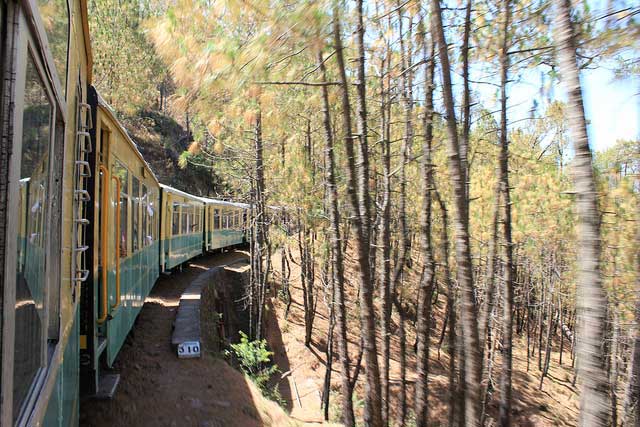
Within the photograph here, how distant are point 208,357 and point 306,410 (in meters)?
5.58

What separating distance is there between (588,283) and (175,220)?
13983mm

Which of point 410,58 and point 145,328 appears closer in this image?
point 410,58

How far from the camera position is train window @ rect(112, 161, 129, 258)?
5809 millimetres

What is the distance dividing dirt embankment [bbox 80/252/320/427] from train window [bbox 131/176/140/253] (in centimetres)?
170

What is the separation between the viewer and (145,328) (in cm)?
898

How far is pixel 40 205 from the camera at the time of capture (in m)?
1.81

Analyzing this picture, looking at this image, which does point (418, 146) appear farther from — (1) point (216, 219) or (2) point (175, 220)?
(1) point (216, 219)

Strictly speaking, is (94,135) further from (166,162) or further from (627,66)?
(166,162)

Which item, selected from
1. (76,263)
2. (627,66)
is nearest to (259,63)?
(76,263)

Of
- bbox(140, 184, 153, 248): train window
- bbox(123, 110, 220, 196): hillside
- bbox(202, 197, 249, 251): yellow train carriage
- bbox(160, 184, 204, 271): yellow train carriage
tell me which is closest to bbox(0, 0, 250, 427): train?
bbox(140, 184, 153, 248): train window

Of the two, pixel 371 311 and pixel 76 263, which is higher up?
pixel 76 263

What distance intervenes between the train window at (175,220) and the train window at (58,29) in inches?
494

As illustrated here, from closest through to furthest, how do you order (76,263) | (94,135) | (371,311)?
(76,263) < (94,135) < (371,311)

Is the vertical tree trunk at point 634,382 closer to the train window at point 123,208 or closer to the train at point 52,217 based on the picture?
the train window at point 123,208
